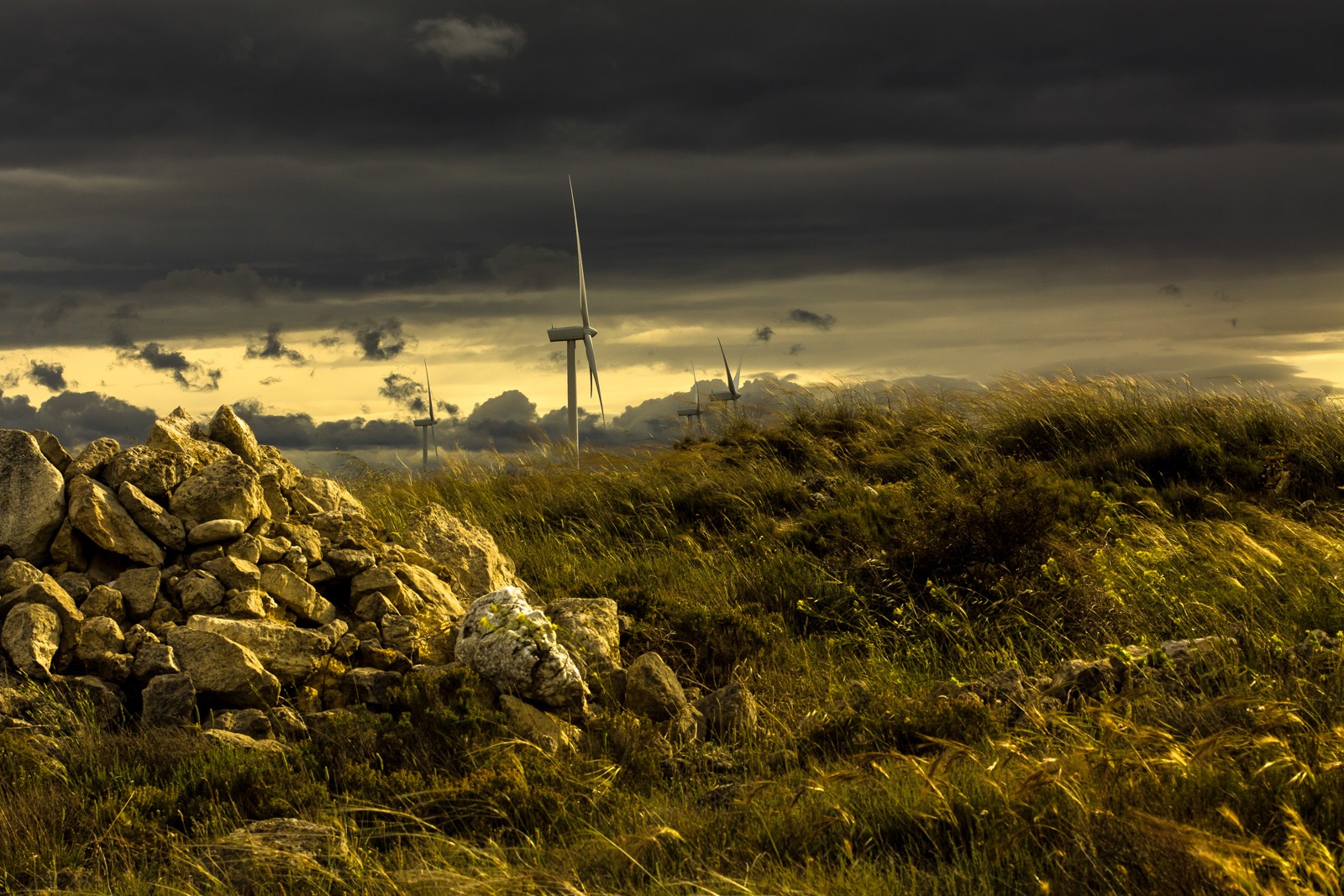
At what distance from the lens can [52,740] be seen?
7.38 meters

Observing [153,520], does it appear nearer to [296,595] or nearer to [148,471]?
[148,471]

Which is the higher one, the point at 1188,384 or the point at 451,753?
the point at 1188,384

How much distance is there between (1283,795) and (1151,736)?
62 centimetres

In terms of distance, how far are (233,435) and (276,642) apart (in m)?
3.95

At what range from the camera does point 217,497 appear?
9.95 m

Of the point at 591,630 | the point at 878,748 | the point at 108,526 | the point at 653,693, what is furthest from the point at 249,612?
the point at 878,748

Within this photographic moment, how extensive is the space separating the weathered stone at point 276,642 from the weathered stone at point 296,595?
64cm

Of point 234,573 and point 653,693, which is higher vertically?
point 234,573

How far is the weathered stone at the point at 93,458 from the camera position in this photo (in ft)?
33.5

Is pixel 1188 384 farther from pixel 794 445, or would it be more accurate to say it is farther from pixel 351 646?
pixel 351 646

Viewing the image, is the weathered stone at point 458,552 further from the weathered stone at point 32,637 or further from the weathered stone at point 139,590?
the weathered stone at point 32,637

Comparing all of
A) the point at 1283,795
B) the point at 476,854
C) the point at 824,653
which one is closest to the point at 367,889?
the point at 476,854

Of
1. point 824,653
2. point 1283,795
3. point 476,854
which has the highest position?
point 1283,795

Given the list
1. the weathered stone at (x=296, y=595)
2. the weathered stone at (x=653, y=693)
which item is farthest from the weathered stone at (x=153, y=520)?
the weathered stone at (x=653, y=693)
